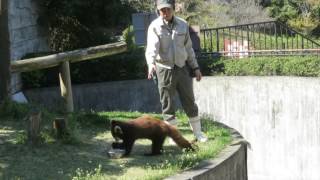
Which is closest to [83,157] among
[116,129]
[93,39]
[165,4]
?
[116,129]

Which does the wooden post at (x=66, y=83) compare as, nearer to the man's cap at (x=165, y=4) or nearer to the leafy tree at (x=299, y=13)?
the man's cap at (x=165, y=4)

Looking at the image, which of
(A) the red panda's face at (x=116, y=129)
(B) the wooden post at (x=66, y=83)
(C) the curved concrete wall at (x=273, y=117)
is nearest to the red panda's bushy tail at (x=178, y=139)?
(A) the red panda's face at (x=116, y=129)

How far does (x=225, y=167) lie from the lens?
7.27 meters

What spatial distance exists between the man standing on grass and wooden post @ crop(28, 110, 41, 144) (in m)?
1.44

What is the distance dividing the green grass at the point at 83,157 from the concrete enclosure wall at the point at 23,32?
17.0 feet

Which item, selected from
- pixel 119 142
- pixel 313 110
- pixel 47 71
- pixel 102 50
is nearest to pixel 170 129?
pixel 119 142

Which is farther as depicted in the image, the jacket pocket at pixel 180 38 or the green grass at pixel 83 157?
the jacket pocket at pixel 180 38

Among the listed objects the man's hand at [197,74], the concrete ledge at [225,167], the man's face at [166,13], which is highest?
the man's face at [166,13]

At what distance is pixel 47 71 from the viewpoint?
1505 cm

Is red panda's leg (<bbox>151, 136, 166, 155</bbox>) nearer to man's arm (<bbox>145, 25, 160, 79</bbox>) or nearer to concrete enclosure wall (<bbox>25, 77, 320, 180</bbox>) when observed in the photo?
man's arm (<bbox>145, 25, 160, 79</bbox>)

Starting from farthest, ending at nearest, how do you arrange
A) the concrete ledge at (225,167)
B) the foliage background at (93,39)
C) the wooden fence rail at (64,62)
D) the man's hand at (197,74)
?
the foliage background at (93,39)
the wooden fence rail at (64,62)
the man's hand at (197,74)
the concrete ledge at (225,167)

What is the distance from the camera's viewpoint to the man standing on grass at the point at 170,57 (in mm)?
7852

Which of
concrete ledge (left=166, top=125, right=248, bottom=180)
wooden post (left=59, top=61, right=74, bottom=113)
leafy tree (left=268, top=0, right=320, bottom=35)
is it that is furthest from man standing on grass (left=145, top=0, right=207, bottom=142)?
leafy tree (left=268, top=0, right=320, bottom=35)

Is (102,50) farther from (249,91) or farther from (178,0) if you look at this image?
(178,0)
